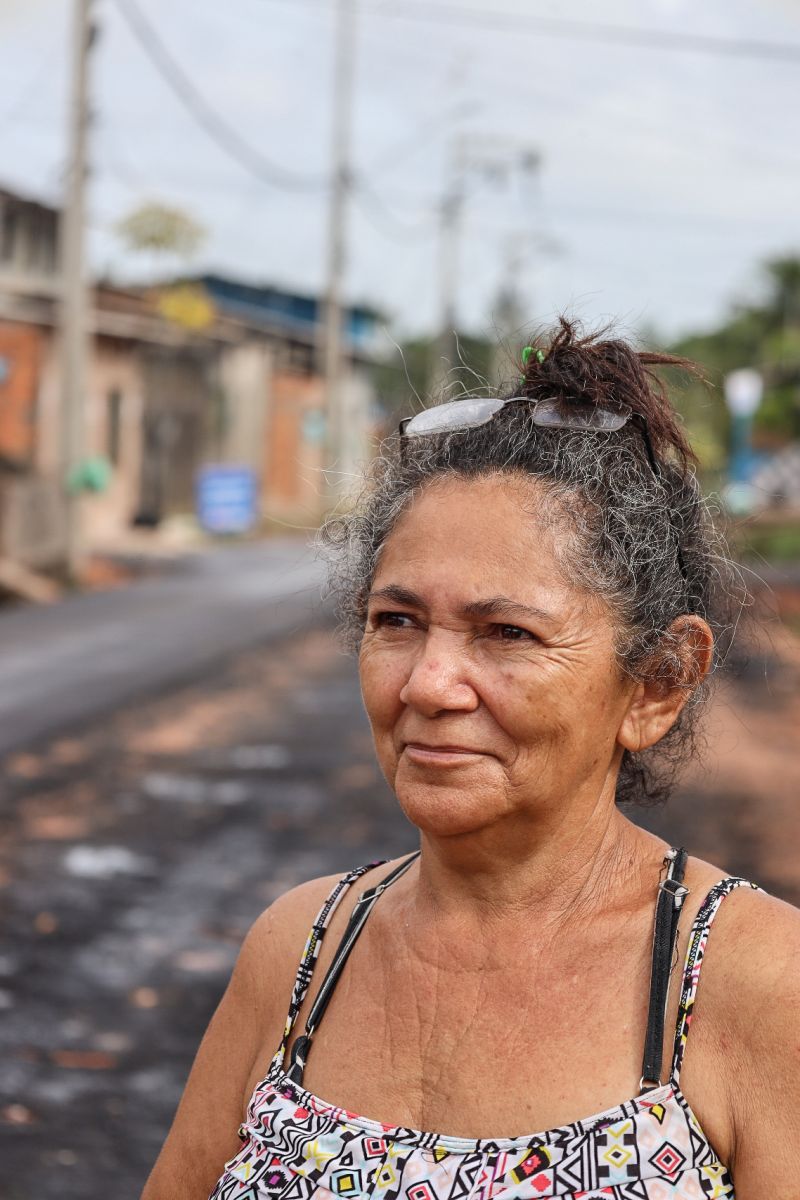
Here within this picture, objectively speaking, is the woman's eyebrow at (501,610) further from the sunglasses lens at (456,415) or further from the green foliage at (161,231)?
the green foliage at (161,231)

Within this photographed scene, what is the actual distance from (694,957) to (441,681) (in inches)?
19.3

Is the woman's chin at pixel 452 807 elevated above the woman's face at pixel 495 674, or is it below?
below

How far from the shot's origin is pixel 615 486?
2160 millimetres

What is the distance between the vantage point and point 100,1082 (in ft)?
16.0

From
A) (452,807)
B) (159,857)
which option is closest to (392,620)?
(452,807)

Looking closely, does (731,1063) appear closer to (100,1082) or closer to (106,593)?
(100,1082)

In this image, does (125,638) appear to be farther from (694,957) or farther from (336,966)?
(694,957)

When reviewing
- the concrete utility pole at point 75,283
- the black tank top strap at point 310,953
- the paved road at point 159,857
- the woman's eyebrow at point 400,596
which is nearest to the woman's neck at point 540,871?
the black tank top strap at point 310,953

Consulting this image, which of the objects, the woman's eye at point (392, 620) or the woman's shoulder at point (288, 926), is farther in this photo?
the woman's shoulder at point (288, 926)

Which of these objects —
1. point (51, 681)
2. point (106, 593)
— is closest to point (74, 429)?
point (106, 593)

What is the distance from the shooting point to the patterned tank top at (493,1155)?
1838 mm

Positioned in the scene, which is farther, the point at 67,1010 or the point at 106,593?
the point at 106,593

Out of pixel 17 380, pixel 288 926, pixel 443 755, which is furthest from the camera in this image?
pixel 17 380

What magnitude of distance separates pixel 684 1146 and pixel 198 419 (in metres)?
36.7
